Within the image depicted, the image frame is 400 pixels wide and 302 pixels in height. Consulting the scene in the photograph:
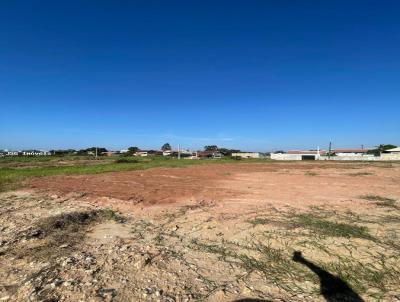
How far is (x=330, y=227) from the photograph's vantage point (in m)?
6.91

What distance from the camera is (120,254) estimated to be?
16.9 ft

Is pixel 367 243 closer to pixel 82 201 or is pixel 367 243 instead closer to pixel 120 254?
pixel 120 254

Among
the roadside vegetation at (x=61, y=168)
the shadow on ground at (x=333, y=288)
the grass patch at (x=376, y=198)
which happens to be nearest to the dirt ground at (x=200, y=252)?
the shadow on ground at (x=333, y=288)

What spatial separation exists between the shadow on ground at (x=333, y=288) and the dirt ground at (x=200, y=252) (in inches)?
0.5

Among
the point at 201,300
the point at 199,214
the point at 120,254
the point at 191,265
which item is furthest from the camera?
the point at 199,214

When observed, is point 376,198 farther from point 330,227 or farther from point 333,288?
point 333,288

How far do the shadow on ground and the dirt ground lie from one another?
0.01 m

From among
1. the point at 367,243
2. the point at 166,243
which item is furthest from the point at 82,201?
the point at 367,243

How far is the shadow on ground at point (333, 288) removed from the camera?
3932mm

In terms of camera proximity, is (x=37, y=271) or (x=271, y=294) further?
(x=37, y=271)

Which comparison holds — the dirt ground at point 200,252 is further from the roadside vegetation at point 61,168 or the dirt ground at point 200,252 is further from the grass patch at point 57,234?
the roadside vegetation at point 61,168

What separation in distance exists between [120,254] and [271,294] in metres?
2.52

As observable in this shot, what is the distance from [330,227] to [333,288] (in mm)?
2952

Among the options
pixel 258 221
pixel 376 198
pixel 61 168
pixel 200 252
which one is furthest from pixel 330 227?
pixel 61 168
